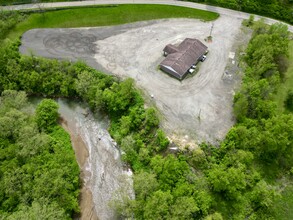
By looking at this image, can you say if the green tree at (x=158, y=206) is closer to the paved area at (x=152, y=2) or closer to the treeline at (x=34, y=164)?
the treeline at (x=34, y=164)

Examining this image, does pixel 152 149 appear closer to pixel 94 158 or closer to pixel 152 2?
pixel 94 158

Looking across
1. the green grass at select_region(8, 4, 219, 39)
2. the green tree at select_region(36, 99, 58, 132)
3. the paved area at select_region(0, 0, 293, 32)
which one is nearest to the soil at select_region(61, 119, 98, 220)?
the green tree at select_region(36, 99, 58, 132)

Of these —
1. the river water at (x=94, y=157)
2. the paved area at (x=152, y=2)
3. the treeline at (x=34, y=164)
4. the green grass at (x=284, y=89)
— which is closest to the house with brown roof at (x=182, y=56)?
the paved area at (x=152, y=2)

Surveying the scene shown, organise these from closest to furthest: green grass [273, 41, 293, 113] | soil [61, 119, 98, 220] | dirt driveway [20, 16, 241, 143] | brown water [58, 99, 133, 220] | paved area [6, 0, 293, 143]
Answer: soil [61, 119, 98, 220] < brown water [58, 99, 133, 220] < dirt driveway [20, 16, 241, 143] < paved area [6, 0, 293, 143] < green grass [273, 41, 293, 113]

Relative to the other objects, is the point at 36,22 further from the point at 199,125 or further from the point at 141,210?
the point at 141,210

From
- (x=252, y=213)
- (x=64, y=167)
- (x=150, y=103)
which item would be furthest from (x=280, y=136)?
(x=64, y=167)

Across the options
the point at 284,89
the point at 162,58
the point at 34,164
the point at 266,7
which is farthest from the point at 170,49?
the point at 34,164

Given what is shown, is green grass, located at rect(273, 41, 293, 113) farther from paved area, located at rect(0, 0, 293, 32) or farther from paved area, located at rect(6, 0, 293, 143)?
paved area, located at rect(0, 0, 293, 32)
